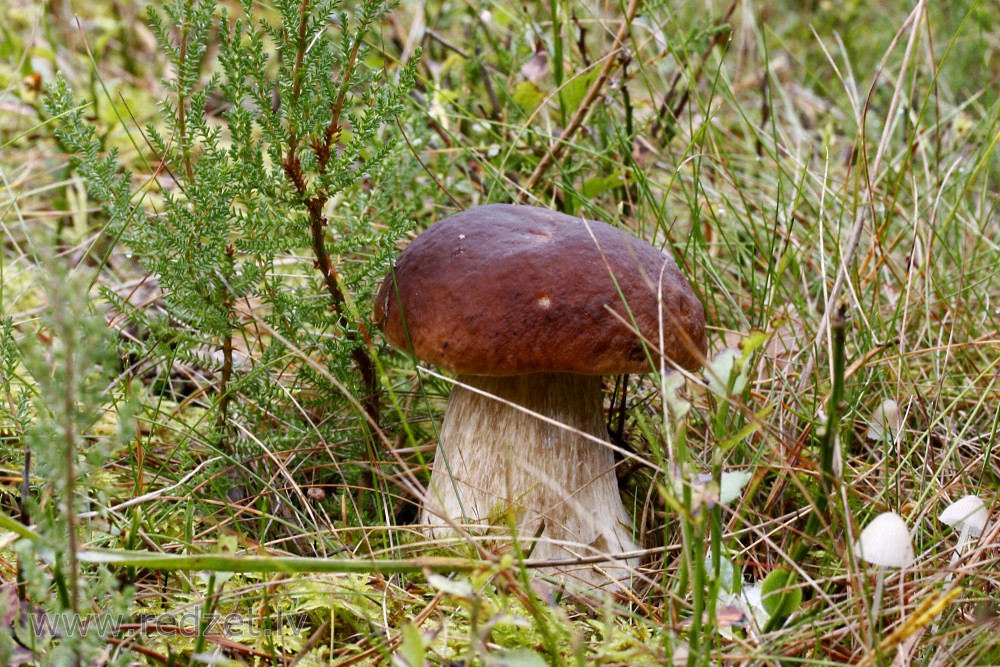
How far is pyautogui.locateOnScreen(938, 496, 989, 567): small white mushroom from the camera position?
158 centimetres

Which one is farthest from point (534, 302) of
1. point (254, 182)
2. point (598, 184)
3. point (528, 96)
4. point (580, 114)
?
point (528, 96)

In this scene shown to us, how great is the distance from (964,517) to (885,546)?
0.34 metres

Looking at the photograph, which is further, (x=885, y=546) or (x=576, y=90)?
(x=576, y=90)

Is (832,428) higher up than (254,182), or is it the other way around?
(254,182)

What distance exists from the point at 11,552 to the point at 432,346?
0.94 meters

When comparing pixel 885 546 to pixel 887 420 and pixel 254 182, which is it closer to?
pixel 887 420

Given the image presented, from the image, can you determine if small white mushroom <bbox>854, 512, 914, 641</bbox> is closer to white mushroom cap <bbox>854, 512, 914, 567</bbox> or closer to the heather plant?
white mushroom cap <bbox>854, 512, 914, 567</bbox>

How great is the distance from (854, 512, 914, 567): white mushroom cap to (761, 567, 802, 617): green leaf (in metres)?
0.13

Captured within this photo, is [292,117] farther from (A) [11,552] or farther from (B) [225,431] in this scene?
(A) [11,552]

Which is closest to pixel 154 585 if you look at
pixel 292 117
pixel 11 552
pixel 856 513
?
pixel 11 552

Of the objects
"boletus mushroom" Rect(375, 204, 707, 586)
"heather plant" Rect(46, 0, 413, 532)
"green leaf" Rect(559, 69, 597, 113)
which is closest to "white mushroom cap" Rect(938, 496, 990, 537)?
"boletus mushroom" Rect(375, 204, 707, 586)

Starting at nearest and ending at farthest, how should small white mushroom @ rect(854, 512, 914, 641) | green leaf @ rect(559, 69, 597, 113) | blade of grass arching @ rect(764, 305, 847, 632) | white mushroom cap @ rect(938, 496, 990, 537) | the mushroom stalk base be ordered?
blade of grass arching @ rect(764, 305, 847, 632), small white mushroom @ rect(854, 512, 914, 641), white mushroom cap @ rect(938, 496, 990, 537), the mushroom stalk base, green leaf @ rect(559, 69, 597, 113)

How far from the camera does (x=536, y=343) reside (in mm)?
1633

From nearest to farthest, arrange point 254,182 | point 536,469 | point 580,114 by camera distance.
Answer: point 254,182
point 536,469
point 580,114
